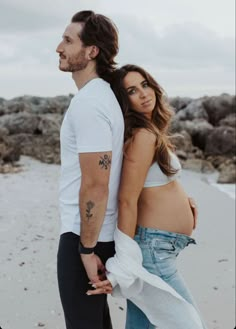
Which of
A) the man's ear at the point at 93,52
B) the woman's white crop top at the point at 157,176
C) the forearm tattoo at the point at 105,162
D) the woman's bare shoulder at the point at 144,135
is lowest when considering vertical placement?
the woman's white crop top at the point at 157,176

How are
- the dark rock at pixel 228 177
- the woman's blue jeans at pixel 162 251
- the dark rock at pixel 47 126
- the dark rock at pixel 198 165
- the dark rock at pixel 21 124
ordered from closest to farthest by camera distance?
the woman's blue jeans at pixel 162 251
the dark rock at pixel 228 177
the dark rock at pixel 198 165
the dark rock at pixel 47 126
the dark rock at pixel 21 124

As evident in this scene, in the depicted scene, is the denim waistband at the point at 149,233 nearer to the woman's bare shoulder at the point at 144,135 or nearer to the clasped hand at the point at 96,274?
the clasped hand at the point at 96,274

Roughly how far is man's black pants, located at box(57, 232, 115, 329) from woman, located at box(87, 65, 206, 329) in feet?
0.24

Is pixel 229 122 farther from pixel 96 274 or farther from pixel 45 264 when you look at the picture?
pixel 96 274

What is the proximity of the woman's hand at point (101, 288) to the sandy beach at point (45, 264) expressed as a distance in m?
1.14

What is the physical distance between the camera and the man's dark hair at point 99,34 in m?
1.85

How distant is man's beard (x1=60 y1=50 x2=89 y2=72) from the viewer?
6.14 feet

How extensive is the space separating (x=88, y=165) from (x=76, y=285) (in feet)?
1.45

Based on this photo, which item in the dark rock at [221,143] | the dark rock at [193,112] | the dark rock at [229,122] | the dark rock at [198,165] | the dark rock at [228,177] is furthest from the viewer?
the dark rock at [193,112]

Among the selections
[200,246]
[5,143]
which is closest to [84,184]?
[200,246]

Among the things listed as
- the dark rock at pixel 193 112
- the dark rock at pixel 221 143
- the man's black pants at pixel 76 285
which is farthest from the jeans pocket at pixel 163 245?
the dark rock at pixel 193 112

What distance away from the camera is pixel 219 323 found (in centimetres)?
341

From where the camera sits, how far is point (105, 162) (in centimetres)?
177

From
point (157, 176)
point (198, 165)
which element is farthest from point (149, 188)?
point (198, 165)
